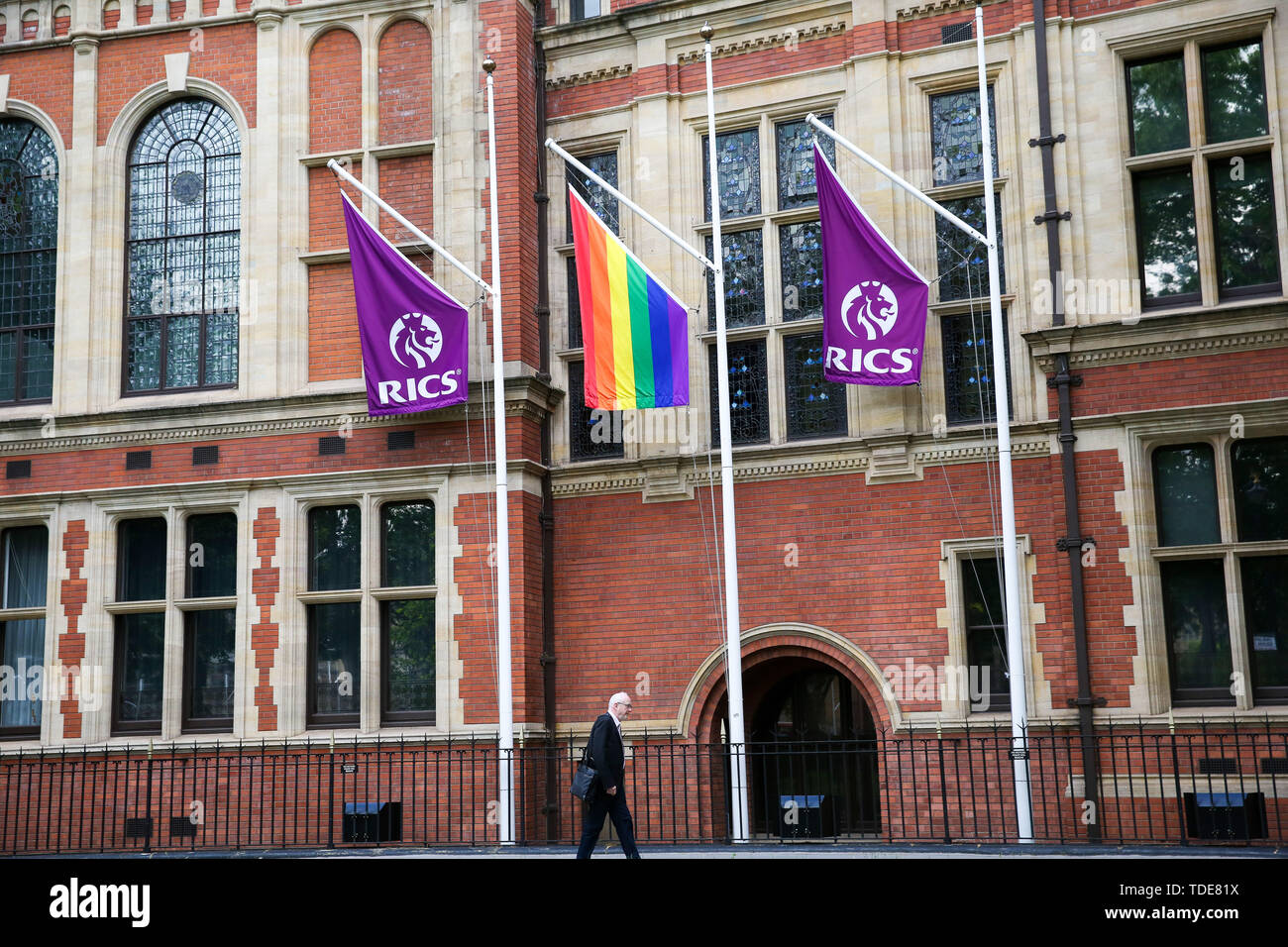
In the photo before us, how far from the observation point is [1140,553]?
618 inches

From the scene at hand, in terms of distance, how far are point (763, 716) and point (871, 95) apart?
838 centimetres

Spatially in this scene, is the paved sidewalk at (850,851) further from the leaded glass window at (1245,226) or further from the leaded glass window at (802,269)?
the leaded glass window at (802,269)

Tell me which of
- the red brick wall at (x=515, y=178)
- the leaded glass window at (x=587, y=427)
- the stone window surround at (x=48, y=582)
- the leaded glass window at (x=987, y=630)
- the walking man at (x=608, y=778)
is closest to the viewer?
the walking man at (x=608, y=778)

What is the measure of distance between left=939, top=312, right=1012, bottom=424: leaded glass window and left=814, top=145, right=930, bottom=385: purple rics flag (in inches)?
31.2

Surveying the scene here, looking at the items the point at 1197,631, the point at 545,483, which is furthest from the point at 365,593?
the point at 1197,631

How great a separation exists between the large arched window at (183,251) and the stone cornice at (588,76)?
188 inches

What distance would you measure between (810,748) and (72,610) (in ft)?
34.7

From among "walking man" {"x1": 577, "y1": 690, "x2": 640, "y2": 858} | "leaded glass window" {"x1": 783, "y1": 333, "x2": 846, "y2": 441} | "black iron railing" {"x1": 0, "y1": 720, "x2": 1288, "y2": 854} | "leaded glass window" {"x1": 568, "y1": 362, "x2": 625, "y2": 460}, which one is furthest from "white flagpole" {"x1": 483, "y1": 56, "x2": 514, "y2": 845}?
"leaded glass window" {"x1": 783, "y1": 333, "x2": 846, "y2": 441}

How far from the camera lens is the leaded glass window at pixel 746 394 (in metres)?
18.2

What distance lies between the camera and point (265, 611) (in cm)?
1856

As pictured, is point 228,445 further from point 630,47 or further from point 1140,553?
point 1140,553

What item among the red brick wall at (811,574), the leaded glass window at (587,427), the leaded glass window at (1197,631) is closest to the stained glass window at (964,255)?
the red brick wall at (811,574)

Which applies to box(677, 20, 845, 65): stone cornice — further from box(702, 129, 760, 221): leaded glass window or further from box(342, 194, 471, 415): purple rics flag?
box(342, 194, 471, 415): purple rics flag
